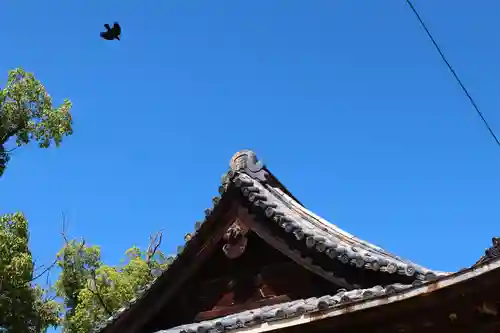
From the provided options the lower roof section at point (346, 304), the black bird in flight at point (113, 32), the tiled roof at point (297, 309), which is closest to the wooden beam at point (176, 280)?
the tiled roof at point (297, 309)

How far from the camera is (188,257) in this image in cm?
790

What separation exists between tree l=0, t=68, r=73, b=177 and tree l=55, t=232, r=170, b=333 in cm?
656

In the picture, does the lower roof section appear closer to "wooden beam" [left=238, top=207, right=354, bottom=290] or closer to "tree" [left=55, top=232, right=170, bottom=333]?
"wooden beam" [left=238, top=207, right=354, bottom=290]

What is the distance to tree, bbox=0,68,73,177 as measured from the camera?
670 inches

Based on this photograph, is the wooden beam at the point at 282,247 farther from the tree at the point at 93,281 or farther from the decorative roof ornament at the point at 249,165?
the tree at the point at 93,281

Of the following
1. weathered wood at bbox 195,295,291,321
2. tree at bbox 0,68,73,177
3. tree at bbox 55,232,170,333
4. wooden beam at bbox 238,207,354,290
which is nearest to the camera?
wooden beam at bbox 238,207,354,290

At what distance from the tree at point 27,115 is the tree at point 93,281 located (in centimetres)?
656

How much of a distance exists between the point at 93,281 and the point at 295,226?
1852 centimetres

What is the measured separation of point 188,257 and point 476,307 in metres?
4.07

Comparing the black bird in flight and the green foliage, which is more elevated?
the green foliage

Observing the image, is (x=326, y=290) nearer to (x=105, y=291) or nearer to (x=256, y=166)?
(x=256, y=166)

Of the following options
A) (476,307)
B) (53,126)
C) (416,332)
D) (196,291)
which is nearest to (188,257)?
(196,291)

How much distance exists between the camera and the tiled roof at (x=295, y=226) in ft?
20.6

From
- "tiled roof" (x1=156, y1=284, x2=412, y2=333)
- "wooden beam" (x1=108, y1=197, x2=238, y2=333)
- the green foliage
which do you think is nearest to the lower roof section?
"tiled roof" (x1=156, y1=284, x2=412, y2=333)
